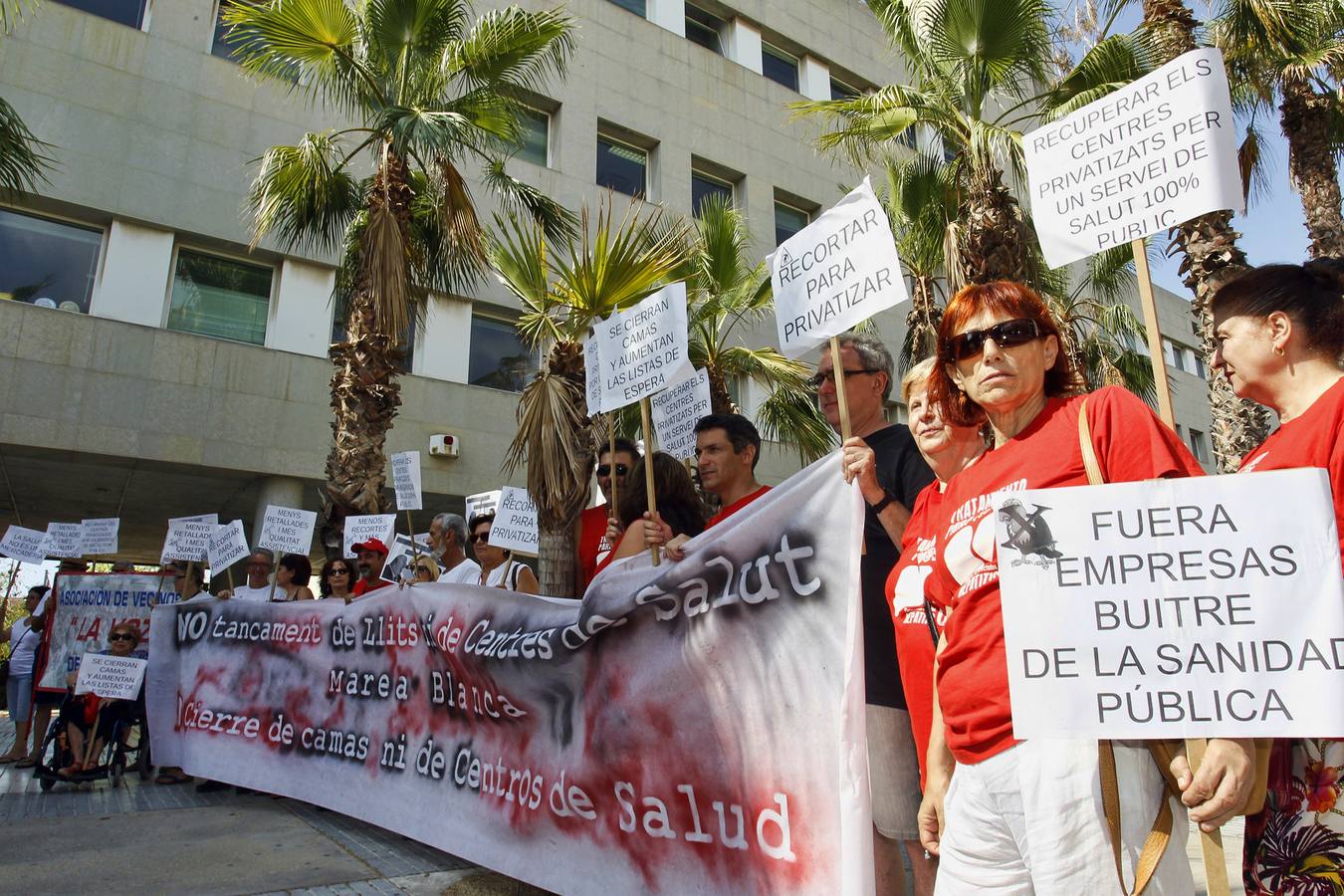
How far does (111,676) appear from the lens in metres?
6.43

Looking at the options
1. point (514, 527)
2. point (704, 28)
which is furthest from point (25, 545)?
point (704, 28)

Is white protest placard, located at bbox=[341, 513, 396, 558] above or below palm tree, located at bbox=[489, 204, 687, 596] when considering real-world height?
below

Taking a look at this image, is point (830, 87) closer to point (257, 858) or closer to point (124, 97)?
point (124, 97)

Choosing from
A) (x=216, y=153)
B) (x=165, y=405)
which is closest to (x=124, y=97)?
(x=216, y=153)

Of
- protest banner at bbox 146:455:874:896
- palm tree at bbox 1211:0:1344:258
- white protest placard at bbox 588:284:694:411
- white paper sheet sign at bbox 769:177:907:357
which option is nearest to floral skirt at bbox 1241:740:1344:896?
protest banner at bbox 146:455:874:896

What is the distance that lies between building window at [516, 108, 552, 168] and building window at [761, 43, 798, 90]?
20.6 feet

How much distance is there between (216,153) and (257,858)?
37.5ft

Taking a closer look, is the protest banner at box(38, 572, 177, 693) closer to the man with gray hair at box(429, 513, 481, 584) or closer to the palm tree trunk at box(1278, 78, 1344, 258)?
the man with gray hair at box(429, 513, 481, 584)

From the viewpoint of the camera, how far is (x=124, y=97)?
39.0 feet

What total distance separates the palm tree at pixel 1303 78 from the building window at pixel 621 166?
960cm

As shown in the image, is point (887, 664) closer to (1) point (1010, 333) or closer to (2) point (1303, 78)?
(1) point (1010, 333)

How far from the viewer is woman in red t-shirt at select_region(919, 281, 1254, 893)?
1.48 meters

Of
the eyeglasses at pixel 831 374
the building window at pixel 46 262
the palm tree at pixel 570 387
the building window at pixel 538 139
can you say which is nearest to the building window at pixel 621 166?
the building window at pixel 538 139

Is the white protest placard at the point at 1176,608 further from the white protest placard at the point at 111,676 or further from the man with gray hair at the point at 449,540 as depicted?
the white protest placard at the point at 111,676
